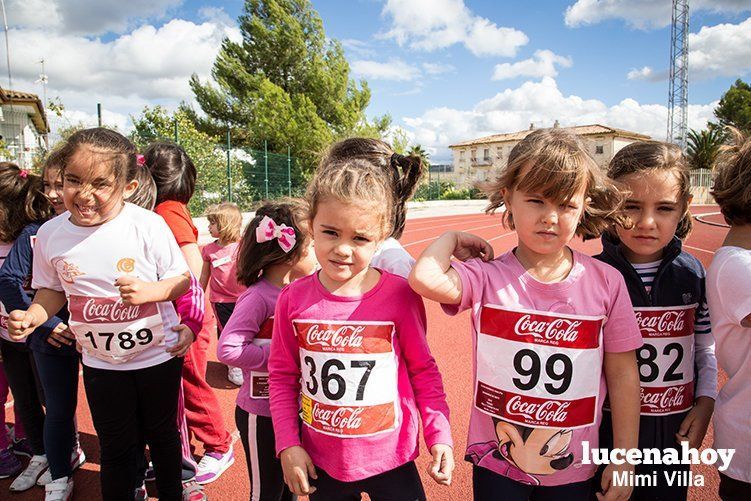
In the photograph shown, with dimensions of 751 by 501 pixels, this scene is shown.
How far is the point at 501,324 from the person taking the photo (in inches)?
59.0

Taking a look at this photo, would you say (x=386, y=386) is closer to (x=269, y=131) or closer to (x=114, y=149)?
(x=114, y=149)

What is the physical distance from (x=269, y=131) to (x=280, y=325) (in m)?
22.4

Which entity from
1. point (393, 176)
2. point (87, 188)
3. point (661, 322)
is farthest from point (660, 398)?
point (87, 188)

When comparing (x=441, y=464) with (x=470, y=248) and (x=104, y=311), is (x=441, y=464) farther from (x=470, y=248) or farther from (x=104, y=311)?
(x=104, y=311)

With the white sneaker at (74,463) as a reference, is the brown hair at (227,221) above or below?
above

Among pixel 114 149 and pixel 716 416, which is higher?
pixel 114 149

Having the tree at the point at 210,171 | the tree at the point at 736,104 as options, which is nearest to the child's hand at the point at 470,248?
the tree at the point at 210,171

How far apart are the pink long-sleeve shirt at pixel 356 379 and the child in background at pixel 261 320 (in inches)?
13.8

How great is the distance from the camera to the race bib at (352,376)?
4.80 ft

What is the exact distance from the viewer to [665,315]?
167cm

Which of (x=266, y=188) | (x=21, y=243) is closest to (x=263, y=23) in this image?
(x=266, y=188)

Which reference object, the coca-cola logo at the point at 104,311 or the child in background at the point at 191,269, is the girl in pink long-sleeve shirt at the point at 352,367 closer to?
the coca-cola logo at the point at 104,311

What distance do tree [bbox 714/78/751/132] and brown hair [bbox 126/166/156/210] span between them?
5044 centimetres

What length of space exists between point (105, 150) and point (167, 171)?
65 cm
